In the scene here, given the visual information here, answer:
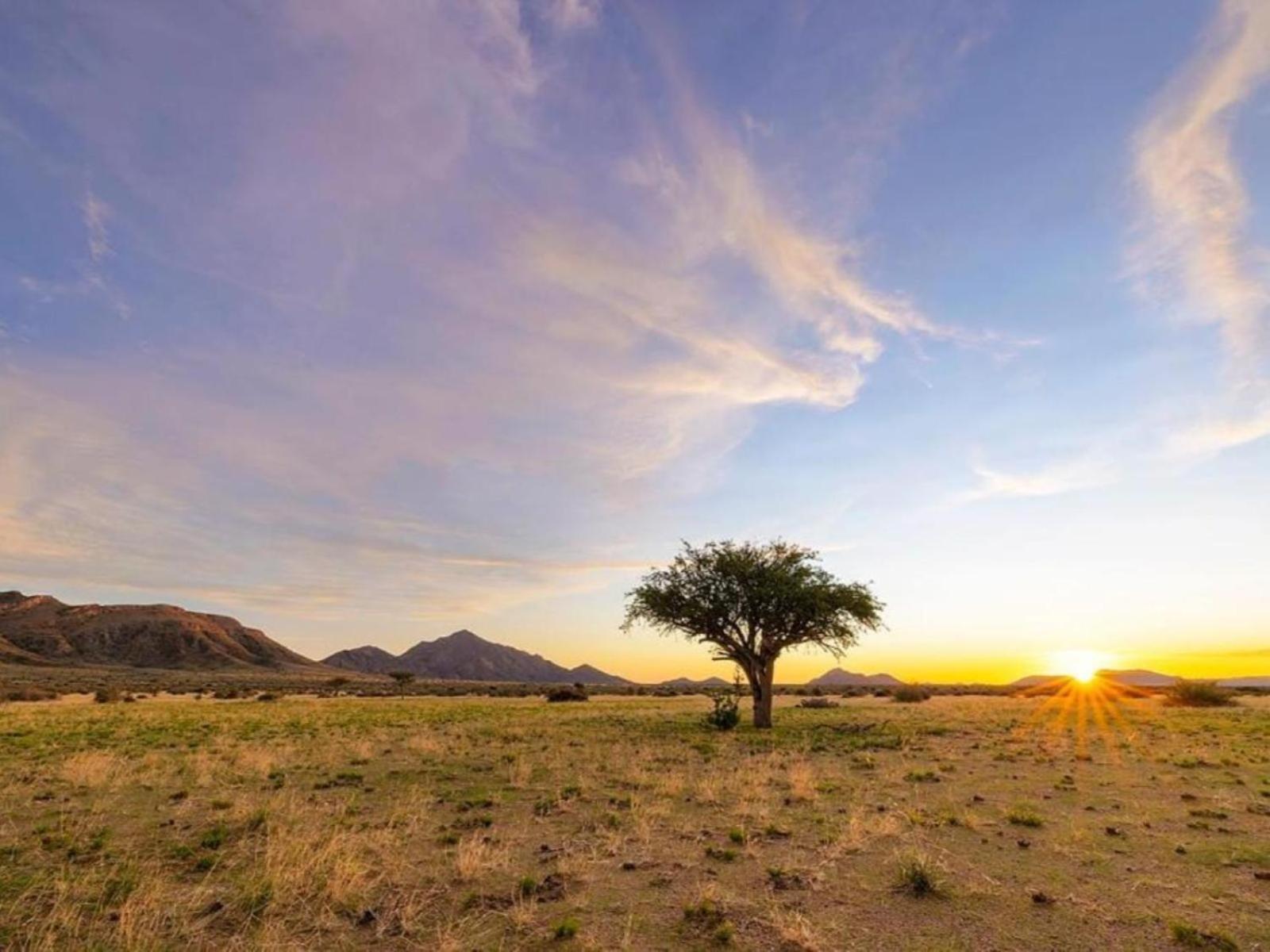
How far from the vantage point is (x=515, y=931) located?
828cm

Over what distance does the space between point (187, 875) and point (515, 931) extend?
19.1ft

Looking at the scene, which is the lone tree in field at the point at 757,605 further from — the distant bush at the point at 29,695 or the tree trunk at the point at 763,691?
the distant bush at the point at 29,695

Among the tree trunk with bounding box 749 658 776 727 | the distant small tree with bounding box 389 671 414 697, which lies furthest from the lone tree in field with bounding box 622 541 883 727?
the distant small tree with bounding box 389 671 414 697

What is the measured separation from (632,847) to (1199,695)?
64266mm

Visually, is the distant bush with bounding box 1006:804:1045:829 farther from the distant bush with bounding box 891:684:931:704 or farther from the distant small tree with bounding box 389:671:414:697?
the distant small tree with bounding box 389:671:414:697

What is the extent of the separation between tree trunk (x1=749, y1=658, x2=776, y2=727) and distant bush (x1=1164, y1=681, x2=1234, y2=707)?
141ft

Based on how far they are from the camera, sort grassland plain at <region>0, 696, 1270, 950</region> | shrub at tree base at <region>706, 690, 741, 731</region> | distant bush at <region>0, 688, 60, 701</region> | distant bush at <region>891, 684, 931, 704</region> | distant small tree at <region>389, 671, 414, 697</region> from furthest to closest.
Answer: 1. distant small tree at <region>389, 671, 414, 697</region>
2. distant bush at <region>891, 684, 931, 704</region>
3. distant bush at <region>0, 688, 60, 701</region>
4. shrub at tree base at <region>706, 690, 741, 731</region>
5. grassland plain at <region>0, 696, 1270, 950</region>

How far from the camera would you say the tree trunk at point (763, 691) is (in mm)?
34500

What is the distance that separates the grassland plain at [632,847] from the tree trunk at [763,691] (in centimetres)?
930

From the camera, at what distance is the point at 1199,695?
5491cm

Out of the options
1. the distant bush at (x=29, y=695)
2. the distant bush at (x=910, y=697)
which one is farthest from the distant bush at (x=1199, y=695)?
the distant bush at (x=29, y=695)

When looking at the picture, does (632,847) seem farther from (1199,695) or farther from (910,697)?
(1199,695)

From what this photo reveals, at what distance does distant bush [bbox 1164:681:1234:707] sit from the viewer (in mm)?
53625

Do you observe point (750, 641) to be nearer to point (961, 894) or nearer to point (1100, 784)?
point (1100, 784)
